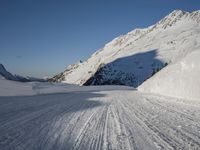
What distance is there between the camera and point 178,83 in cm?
2548

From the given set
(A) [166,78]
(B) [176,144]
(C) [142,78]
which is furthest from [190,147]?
(C) [142,78]

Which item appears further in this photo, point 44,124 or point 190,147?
point 44,124

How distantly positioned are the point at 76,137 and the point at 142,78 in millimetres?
175760

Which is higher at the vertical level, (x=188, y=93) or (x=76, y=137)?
(x=188, y=93)

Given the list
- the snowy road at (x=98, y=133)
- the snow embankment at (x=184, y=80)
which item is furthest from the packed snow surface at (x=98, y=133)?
the snow embankment at (x=184, y=80)

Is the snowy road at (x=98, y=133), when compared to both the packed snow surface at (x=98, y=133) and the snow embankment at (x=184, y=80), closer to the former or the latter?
the packed snow surface at (x=98, y=133)

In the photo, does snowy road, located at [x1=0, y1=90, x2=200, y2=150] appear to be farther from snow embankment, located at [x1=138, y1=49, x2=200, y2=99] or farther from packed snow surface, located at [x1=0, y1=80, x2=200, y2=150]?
snow embankment, located at [x1=138, y1=49, x2=200, y2=99]

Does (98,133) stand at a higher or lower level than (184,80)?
lower

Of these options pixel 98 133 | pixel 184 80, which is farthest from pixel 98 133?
pixel 184 80

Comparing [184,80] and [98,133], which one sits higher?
[184,80]

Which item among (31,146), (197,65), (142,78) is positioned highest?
(142,78)

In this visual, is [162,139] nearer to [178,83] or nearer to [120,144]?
[120,144]

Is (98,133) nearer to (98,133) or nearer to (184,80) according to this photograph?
(98,133)

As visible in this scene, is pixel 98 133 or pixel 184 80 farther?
pixel 184 80
